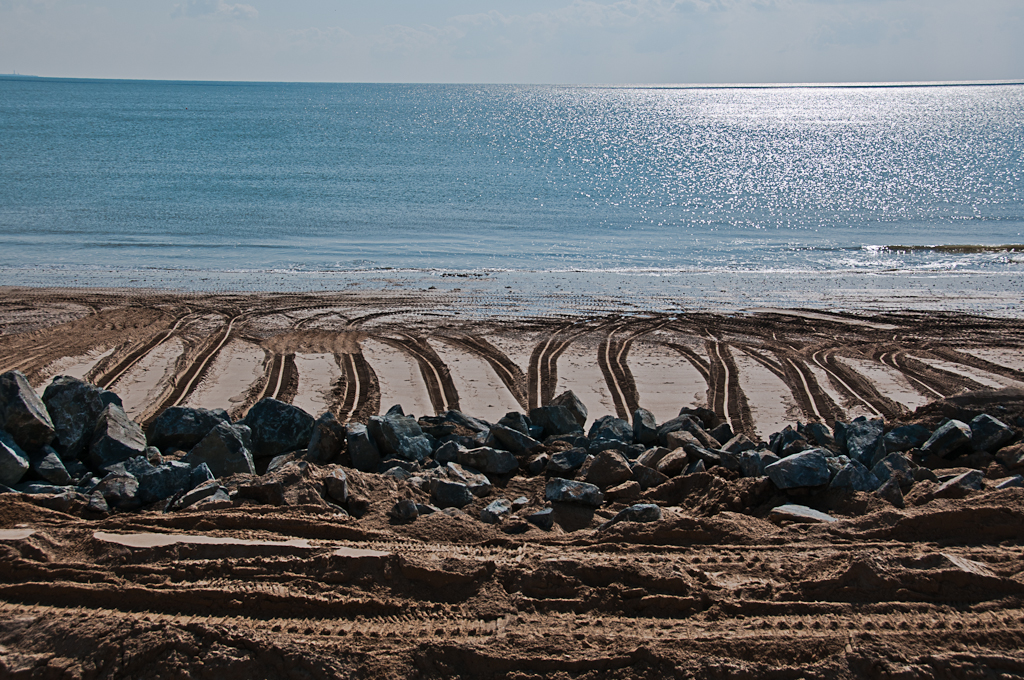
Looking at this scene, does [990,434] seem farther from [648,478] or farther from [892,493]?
[648,478]

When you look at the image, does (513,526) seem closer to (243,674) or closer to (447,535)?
(447,535)

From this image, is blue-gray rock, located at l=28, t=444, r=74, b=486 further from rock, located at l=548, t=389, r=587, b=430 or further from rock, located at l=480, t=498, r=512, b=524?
rock, located at l=548, t=389, r=587, b=430

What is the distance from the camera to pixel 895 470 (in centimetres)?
473

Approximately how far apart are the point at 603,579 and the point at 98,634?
263 centimetres

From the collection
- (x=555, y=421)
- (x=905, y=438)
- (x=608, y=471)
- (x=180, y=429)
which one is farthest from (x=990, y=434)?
(x=180, y=429)

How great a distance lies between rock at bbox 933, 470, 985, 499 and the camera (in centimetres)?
436

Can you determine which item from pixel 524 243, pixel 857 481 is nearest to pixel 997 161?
pixel 524 243

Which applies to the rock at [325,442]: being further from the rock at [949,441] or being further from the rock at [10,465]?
the rock at [949,441]

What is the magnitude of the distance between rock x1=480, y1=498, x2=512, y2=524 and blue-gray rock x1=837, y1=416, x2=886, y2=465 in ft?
9.92

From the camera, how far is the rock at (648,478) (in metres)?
5.08

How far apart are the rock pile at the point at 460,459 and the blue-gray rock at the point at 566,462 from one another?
12 mm

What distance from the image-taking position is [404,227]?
75.9 ft

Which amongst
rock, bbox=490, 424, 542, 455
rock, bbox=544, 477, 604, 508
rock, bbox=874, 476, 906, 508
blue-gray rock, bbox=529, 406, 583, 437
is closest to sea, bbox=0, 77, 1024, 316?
blue-gray rock, bbox=529, 406, 583, 437

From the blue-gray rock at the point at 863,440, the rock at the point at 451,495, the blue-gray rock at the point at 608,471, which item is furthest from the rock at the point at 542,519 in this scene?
the blue-gray rock at the point at 863,440
